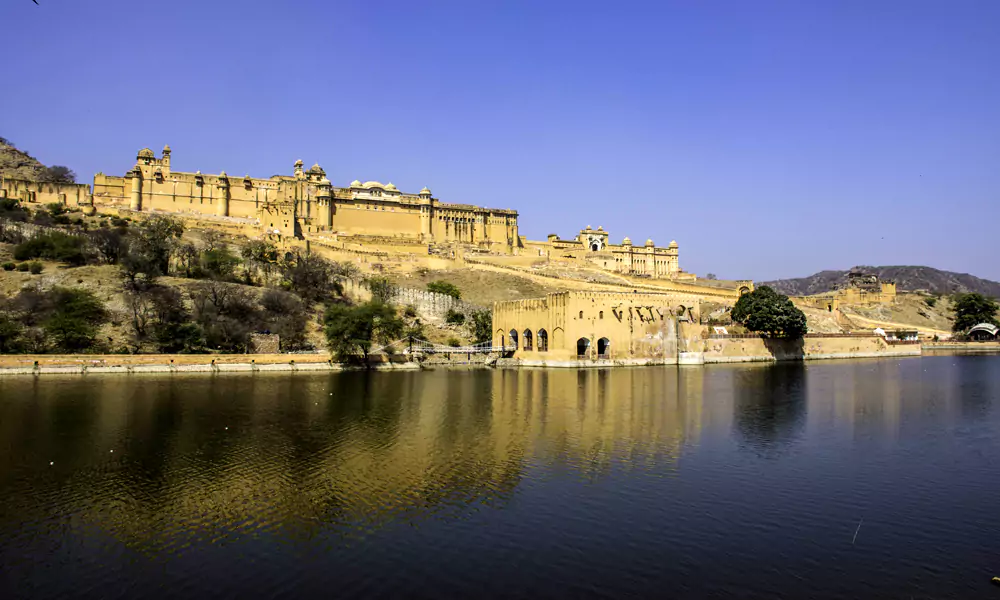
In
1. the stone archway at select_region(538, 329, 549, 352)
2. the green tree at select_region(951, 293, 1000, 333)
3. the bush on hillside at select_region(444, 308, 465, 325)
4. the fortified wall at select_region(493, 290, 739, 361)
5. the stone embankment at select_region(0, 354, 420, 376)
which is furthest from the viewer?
the green tree at select_region(951, 293, 1000, 333)

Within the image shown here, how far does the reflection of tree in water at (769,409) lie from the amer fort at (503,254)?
6182 mm

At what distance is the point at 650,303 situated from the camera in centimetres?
3656

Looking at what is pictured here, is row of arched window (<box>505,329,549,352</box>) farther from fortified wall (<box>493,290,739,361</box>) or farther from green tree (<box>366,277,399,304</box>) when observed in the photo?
green tree (<box>366,277,399,304</box>)

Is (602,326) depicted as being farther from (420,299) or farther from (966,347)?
(966,347)

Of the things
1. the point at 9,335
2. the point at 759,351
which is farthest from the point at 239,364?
the point at 759,351

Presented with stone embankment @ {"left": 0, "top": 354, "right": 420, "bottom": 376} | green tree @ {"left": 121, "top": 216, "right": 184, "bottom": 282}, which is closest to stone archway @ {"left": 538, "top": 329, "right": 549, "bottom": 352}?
stone embankment @ {"left": 0, "top": 354, "right": 420, "bottom": 376}

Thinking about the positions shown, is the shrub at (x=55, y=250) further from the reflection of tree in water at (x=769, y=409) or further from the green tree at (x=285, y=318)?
Answer: the reflection of tree in water at (x=769, y=409)

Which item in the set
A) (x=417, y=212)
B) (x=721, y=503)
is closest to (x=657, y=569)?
(x=721, y=503)

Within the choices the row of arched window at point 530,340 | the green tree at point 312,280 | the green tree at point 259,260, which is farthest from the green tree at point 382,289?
the row of arched window at point 530,340

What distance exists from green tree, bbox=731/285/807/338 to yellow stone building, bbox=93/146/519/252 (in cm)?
3089

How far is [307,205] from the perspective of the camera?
61.5m

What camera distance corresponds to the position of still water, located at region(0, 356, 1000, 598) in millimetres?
8258

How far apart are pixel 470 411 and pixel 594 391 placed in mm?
6590

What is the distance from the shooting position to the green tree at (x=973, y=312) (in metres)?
58.3
